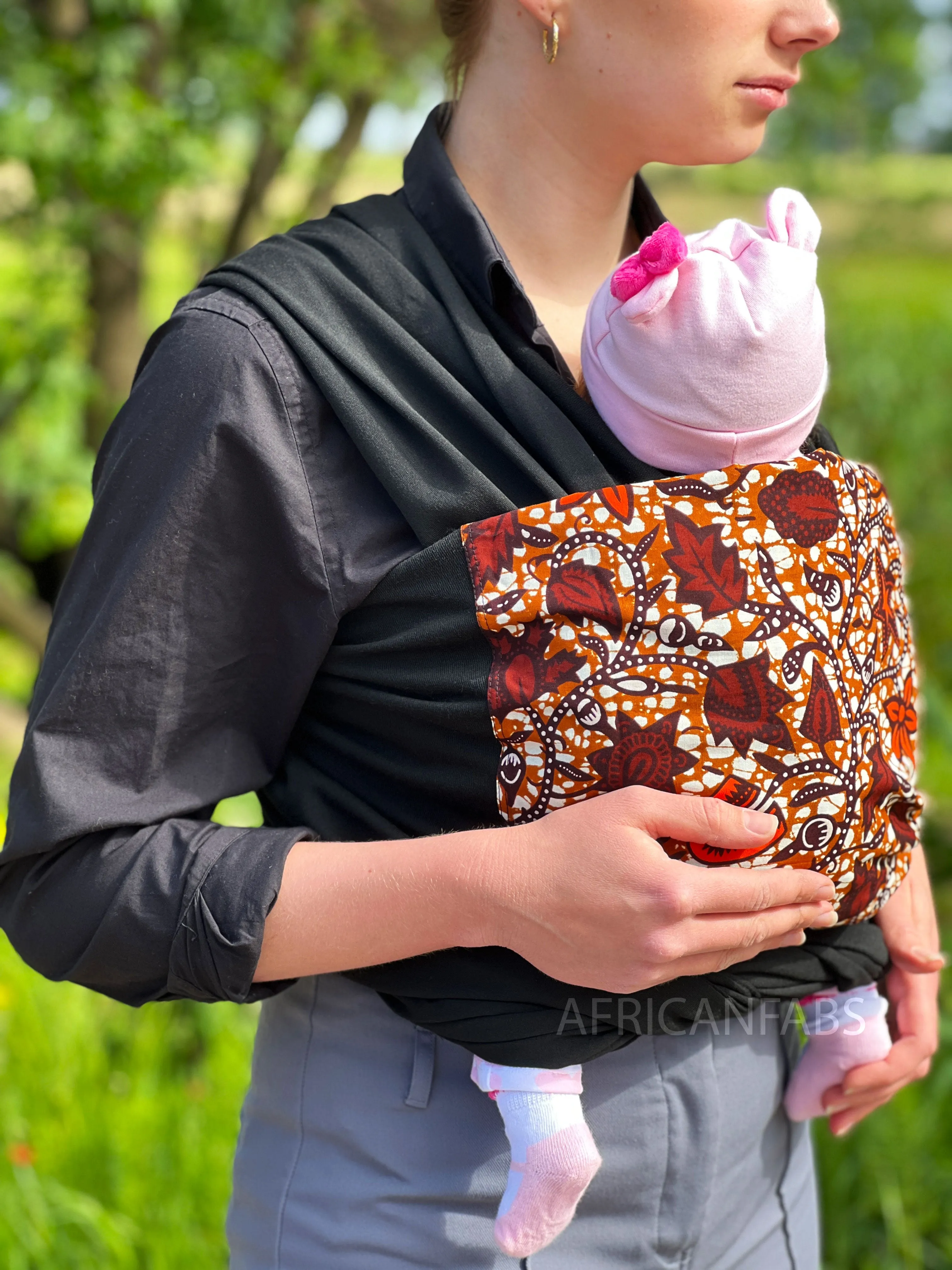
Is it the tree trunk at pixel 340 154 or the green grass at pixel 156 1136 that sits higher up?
the tree trunk at pixel 340 154

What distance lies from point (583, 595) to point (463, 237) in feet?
1.33

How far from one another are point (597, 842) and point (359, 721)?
0.26 meters

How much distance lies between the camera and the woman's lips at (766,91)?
3.55 feet

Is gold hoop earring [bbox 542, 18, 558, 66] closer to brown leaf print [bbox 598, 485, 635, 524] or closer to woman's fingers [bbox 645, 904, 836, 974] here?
brown leaf print [bbox 598, 485, 635, 524]

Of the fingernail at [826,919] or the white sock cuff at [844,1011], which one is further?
the white sock cuff at [844,1011]

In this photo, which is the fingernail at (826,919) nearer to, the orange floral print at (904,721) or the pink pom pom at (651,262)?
the orange floral print at (904,721)

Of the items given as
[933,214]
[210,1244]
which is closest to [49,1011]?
[210,1244]

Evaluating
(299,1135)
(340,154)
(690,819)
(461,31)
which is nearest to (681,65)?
(461,31)

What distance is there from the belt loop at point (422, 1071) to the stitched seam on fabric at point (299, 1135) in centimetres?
12

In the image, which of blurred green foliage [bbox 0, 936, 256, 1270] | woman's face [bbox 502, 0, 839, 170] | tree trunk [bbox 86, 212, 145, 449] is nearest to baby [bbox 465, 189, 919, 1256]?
woman's face [bbox 502, 0, 839, 170]

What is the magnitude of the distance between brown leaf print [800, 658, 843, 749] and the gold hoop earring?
2.01ft

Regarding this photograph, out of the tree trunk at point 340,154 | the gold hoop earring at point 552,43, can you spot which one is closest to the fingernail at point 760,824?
the gold hoop earring at point 552,43

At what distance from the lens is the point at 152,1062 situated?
8.13 ft

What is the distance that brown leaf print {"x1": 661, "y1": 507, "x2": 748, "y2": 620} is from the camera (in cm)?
97
